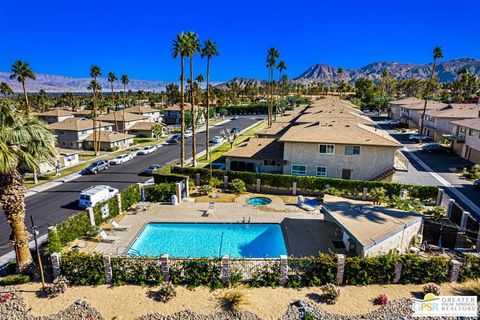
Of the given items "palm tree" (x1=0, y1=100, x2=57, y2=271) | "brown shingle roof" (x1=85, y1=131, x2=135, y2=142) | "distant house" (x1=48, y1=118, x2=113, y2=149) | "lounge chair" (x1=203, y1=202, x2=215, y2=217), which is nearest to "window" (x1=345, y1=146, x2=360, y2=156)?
"lounge chair" (x1=203, y1=202, x2=215, y2=217)

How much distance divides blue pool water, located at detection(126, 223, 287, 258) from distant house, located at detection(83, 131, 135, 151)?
3802 centimetres

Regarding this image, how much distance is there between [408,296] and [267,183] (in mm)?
19747

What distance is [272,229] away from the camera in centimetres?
2644

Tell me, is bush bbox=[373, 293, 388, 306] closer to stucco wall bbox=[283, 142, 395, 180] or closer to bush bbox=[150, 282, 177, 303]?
bush bbox=[150, 282, 177, 303]

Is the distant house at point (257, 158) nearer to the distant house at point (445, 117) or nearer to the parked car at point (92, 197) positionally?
the parked car at point (92, 197)

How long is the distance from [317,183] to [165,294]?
21.5m

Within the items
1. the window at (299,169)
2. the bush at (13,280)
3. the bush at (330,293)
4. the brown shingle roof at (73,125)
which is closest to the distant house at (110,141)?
the brown shingle roof at (73,125)

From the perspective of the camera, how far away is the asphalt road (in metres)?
27.4

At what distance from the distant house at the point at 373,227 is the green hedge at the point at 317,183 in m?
9.27

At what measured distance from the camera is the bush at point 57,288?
17062mm

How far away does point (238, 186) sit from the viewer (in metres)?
34.7

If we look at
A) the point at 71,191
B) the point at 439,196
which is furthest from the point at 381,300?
the point at 71,191

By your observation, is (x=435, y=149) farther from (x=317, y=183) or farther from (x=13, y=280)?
(x=13, y=280)

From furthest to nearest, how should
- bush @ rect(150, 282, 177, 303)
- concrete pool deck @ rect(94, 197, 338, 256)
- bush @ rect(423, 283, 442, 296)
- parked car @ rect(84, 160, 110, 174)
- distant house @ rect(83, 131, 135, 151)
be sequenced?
distant house @ rect(83, 131, 135, 151), parked car @ rect(84, 160, 110, 174), concrete pool deck @ rect(94, 197, 338, 256), bush @ rect(423, 283, 442, 296), bush @ rect(150, 282, 177, 303)
